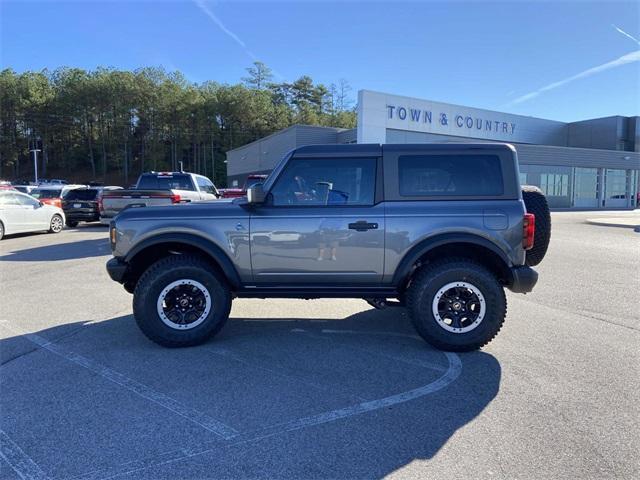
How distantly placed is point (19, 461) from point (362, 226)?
10.5 ft

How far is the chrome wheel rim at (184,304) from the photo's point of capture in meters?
4.55

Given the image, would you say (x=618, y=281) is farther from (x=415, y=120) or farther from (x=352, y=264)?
(x=415, y=120)

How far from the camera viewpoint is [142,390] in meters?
3.61

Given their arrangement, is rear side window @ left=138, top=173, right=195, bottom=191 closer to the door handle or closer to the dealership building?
the door handle

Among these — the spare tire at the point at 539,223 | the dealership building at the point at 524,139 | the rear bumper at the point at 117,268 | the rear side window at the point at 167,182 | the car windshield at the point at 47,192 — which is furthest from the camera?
the dealership building at the point at 524,139

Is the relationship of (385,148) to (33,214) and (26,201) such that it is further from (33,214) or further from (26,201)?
(26,201)

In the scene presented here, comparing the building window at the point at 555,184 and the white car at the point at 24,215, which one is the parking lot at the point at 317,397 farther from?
→ the building window at the point at 555,184

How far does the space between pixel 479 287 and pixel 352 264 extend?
1285 millimetres

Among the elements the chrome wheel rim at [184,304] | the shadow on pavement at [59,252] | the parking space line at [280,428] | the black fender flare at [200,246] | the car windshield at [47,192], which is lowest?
the parking space line at [280,428]

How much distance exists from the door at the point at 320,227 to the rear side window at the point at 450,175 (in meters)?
0.35

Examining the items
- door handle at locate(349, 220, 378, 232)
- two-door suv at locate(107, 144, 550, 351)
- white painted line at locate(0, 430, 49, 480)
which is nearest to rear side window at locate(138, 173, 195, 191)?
two-door suv at locate(107, 144, 550, 351)

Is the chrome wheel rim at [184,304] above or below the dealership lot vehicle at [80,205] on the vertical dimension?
below

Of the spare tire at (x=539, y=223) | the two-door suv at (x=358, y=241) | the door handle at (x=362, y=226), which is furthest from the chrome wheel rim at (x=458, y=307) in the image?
the spare tire at (x=539, y=223)

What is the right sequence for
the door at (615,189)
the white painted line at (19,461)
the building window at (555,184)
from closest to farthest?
the white painted line at (19,461), the building window at (555,184), the door at (615,189)
